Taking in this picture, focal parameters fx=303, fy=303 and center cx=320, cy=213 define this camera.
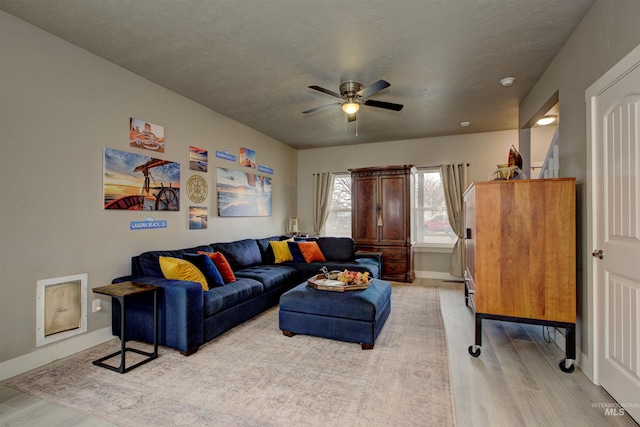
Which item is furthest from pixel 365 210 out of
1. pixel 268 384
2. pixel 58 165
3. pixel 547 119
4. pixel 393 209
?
pixel 58 165

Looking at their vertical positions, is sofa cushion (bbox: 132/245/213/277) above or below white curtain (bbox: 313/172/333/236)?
below

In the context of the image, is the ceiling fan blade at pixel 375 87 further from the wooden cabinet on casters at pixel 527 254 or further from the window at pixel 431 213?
the window at pixel 431 213

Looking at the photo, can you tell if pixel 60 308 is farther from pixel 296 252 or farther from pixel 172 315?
pixel 296 252

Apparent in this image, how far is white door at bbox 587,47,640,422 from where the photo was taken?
185 cm

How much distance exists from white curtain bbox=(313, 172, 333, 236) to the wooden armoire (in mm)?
885

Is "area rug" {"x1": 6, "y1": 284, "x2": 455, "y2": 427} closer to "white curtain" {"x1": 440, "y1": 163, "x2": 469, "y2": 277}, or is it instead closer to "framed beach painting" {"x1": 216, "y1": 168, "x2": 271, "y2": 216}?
"framed beach painting" {"x1": 216, "y1": 168, "x2": 271, "y2": 216}

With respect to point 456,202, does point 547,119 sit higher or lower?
higher

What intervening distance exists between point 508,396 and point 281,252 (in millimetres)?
3679

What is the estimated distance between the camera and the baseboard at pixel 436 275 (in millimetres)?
5893

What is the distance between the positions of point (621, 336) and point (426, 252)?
13.7 feet

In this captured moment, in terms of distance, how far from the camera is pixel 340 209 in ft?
22.6

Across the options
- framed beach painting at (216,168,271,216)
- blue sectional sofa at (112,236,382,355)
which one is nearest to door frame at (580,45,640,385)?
blue sectional sofa at (112,236,382,355)

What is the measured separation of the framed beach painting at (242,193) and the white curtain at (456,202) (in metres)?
3.50

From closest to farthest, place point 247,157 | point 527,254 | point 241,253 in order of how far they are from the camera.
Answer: point 527,254
point 241,253
point 247,157
